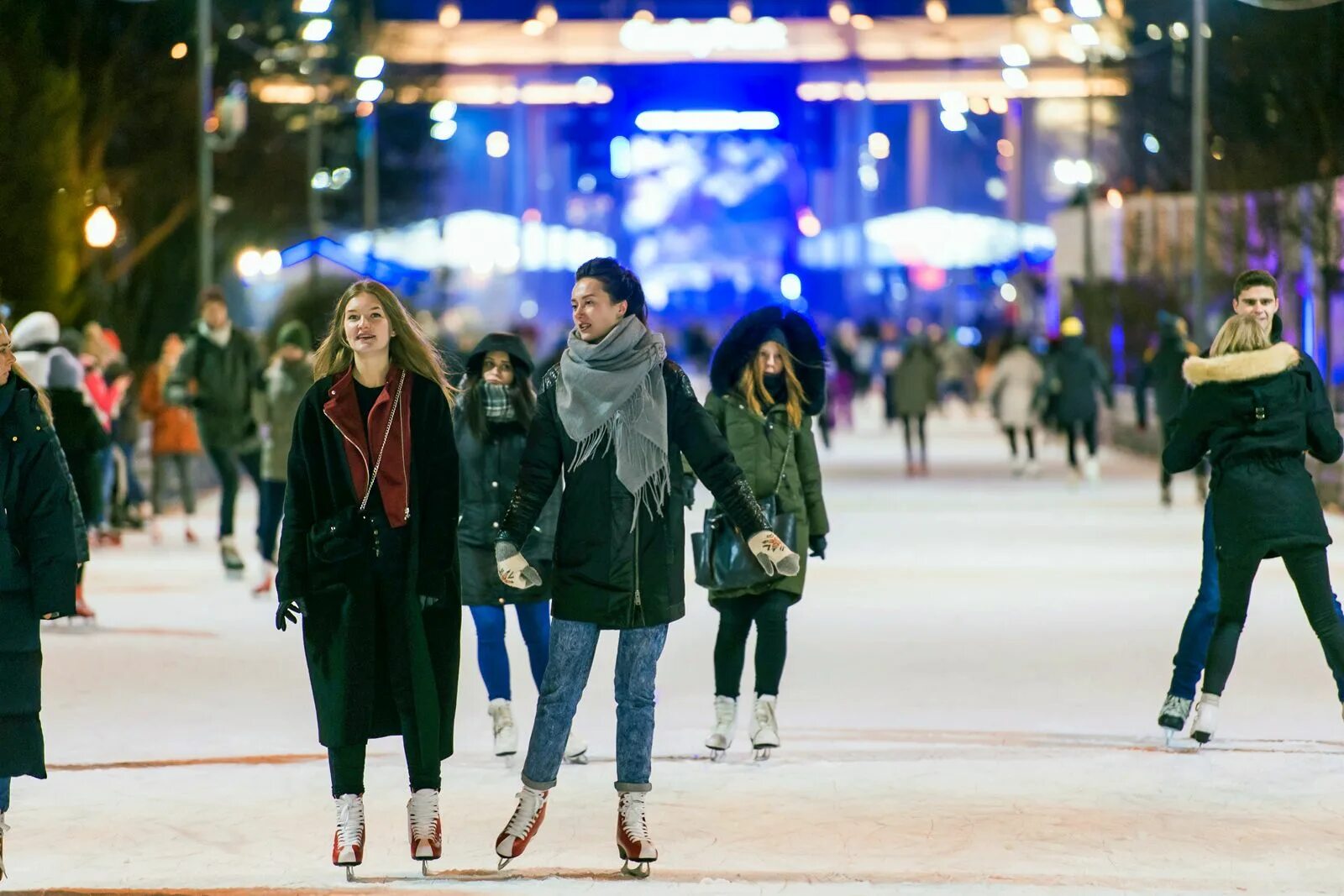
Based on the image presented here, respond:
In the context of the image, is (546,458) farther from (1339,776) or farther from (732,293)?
(732,293)

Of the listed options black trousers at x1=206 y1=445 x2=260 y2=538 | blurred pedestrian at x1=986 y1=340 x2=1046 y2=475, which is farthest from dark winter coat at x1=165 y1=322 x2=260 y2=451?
blurred pedestrian at x1=986 y1=340 x2=1046 y2=475

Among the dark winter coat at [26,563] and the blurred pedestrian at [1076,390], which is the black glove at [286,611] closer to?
the dark winter coat at [26,563]

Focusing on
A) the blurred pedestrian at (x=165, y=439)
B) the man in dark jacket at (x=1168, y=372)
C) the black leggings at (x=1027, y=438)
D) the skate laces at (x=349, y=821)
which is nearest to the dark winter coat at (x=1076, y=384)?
the black leggings at (x=1027, y=438)

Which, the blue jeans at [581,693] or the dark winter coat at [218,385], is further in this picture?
the dark winter coat at [218,385]

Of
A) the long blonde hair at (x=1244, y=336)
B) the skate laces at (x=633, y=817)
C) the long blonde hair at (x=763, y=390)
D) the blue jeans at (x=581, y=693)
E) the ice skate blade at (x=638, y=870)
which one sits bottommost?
the ice skate blade at (x=638, y=870)

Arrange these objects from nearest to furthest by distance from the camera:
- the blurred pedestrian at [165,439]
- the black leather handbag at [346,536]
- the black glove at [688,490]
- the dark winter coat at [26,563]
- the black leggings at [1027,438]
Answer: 1. the black leather handbag at [346,536]
2. the dark winter coat at [26,563]
3. the black glove at [688,490]
4. the blurred pedestrian at [165,439]
5. the black leggings at [1027,438]

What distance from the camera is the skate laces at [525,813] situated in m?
7.45

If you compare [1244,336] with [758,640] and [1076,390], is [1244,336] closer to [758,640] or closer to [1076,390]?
[758,640]

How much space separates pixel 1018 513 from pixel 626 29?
82350 mm

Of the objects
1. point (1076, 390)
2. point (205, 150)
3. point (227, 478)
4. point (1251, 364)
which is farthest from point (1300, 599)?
point (205, 150)

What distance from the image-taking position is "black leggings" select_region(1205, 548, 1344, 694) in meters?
9.61

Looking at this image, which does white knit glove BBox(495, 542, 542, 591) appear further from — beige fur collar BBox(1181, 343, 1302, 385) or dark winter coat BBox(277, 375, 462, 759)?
beige fur collar BBox(1181, 343, 1302, 385)

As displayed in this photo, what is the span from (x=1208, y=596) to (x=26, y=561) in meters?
4.80

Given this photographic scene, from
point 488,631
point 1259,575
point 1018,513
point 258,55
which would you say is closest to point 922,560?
point 1259,575
